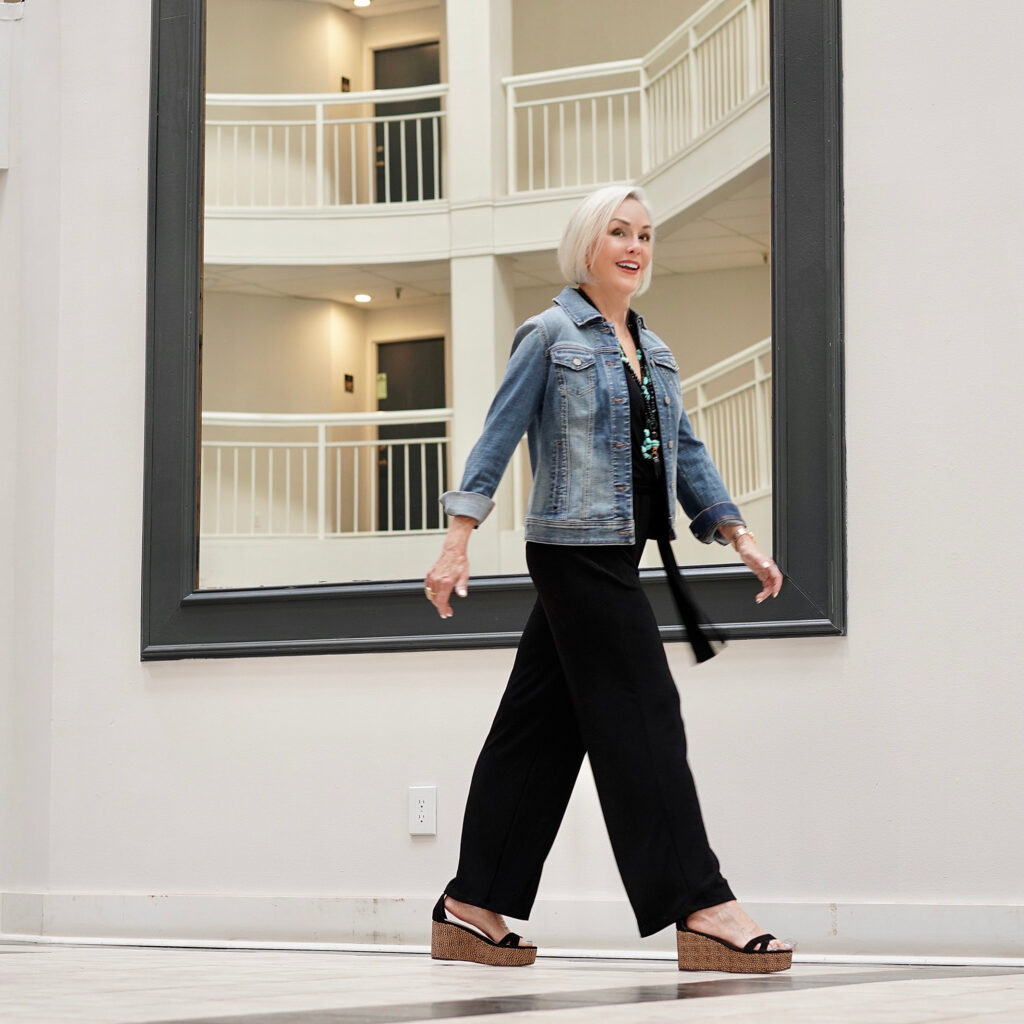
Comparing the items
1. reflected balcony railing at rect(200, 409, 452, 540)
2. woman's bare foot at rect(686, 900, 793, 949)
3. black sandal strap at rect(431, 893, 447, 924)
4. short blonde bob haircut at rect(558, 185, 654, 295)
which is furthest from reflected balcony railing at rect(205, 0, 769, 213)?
woman's bare foot at rect(686, 900, 793, 949)

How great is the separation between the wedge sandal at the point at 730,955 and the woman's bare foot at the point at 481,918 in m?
0.35

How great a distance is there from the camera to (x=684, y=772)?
2.33m

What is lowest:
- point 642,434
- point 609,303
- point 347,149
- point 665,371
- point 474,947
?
point 474,947

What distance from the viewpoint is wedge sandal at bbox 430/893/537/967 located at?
2.49 m

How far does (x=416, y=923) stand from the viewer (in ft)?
10.5

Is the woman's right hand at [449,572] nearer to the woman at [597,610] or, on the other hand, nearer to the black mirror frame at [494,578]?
the woman at [597,610]

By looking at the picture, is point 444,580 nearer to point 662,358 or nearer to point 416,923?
point 662,358

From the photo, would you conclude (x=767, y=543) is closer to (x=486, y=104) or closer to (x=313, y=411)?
(x=313, y=411)

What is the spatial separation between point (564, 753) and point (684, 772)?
25 centimetres

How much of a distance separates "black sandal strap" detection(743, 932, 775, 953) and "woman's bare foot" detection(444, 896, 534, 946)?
0.45m

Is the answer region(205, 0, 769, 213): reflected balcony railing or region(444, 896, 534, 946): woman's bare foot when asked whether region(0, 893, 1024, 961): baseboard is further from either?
region(205, 0, 769, 213): reflected balcony railing

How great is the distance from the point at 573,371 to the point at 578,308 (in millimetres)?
127

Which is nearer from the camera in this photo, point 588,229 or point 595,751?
point 595,751

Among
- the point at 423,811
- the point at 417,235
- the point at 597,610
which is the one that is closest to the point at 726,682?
the point at 423,811
